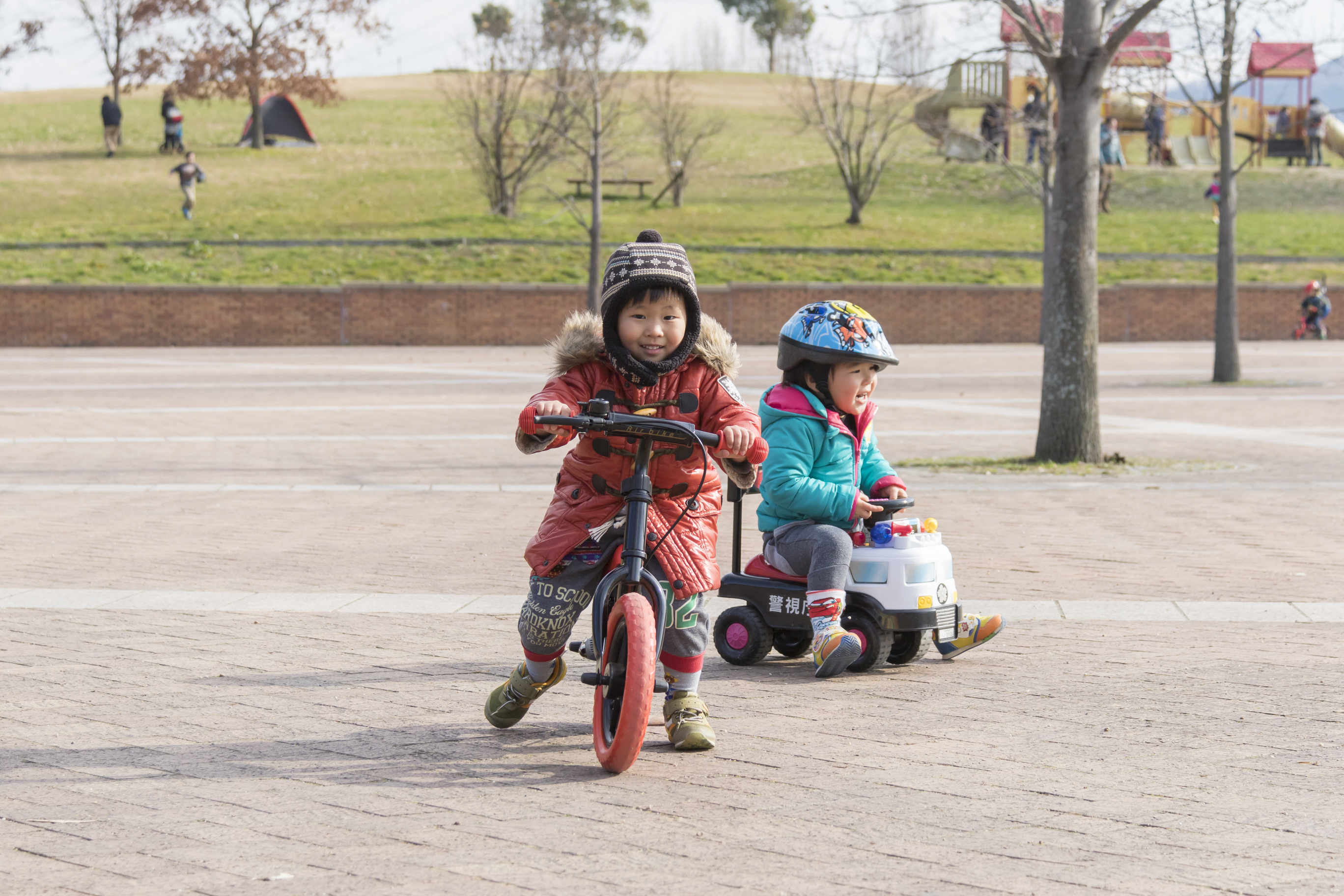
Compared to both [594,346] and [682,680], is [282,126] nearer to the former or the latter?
[594,346]

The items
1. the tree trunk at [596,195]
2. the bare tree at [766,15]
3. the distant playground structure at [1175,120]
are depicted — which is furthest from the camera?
the bare tree at [766,15]

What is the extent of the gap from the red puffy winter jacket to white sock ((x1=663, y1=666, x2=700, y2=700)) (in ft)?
0.88

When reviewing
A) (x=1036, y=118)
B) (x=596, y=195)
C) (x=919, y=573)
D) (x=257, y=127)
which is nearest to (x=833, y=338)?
(x=919, y=573)

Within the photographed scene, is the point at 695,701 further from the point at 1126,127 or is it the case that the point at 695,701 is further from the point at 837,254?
the point at 1126,127

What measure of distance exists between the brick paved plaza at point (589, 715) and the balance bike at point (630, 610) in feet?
0.54

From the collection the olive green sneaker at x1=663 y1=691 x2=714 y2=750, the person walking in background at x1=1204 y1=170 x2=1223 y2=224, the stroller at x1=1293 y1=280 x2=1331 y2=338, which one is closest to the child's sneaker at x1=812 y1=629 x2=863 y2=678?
the olive green sneaker at x1=663 y1=691 x2=714 y2=750

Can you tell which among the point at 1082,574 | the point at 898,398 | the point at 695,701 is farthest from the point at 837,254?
the point at 695,701

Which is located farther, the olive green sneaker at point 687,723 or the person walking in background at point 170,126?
the person walking in background at point 170,126

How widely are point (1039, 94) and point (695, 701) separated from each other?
26749 mm

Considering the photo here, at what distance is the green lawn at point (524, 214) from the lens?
32.2m

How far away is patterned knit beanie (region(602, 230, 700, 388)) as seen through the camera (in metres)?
3.83

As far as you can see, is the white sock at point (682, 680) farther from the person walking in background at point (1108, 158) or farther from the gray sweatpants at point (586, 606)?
the person walking in background at point (1108, 158)

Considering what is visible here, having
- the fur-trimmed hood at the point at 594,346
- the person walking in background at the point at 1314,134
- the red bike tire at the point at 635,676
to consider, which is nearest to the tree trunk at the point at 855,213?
the person walking in background at the point at 1314,134

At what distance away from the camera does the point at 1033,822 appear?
11.1 feet
